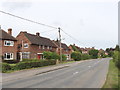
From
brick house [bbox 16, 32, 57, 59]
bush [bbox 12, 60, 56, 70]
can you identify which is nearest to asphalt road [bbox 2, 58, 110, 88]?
bush [bbox 12, 60, 56, 70]

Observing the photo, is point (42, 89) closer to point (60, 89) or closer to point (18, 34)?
point (60, 89)

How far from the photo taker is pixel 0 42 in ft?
112

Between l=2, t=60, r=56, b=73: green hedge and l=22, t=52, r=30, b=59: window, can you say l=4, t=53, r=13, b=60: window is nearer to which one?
l=22, t=52, r=30, b=59: window

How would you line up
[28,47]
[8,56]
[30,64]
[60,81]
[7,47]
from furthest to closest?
[28,47] < [8,56] < [7,47] < [30,64] < [60,81]

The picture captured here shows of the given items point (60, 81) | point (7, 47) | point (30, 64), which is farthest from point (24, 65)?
point (7, 47)

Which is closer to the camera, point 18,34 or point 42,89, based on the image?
point 42,89

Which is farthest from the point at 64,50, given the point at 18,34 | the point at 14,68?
the point at 14,68

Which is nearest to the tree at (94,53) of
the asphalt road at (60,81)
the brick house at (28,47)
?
the brick house at (28,47)

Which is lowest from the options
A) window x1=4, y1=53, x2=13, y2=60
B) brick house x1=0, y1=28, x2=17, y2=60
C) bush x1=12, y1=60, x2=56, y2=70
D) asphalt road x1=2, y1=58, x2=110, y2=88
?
asphalt road x1=2, y1=58, x2=110, y2=88

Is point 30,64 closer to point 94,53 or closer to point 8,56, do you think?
point 8,56

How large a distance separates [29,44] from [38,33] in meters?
10.7

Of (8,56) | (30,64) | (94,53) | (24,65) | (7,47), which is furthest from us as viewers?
(94,53)

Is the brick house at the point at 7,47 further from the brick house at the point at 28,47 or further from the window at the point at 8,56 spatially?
the brick house at the point at 28,47

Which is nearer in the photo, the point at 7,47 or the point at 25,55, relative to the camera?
the point at 7,47
